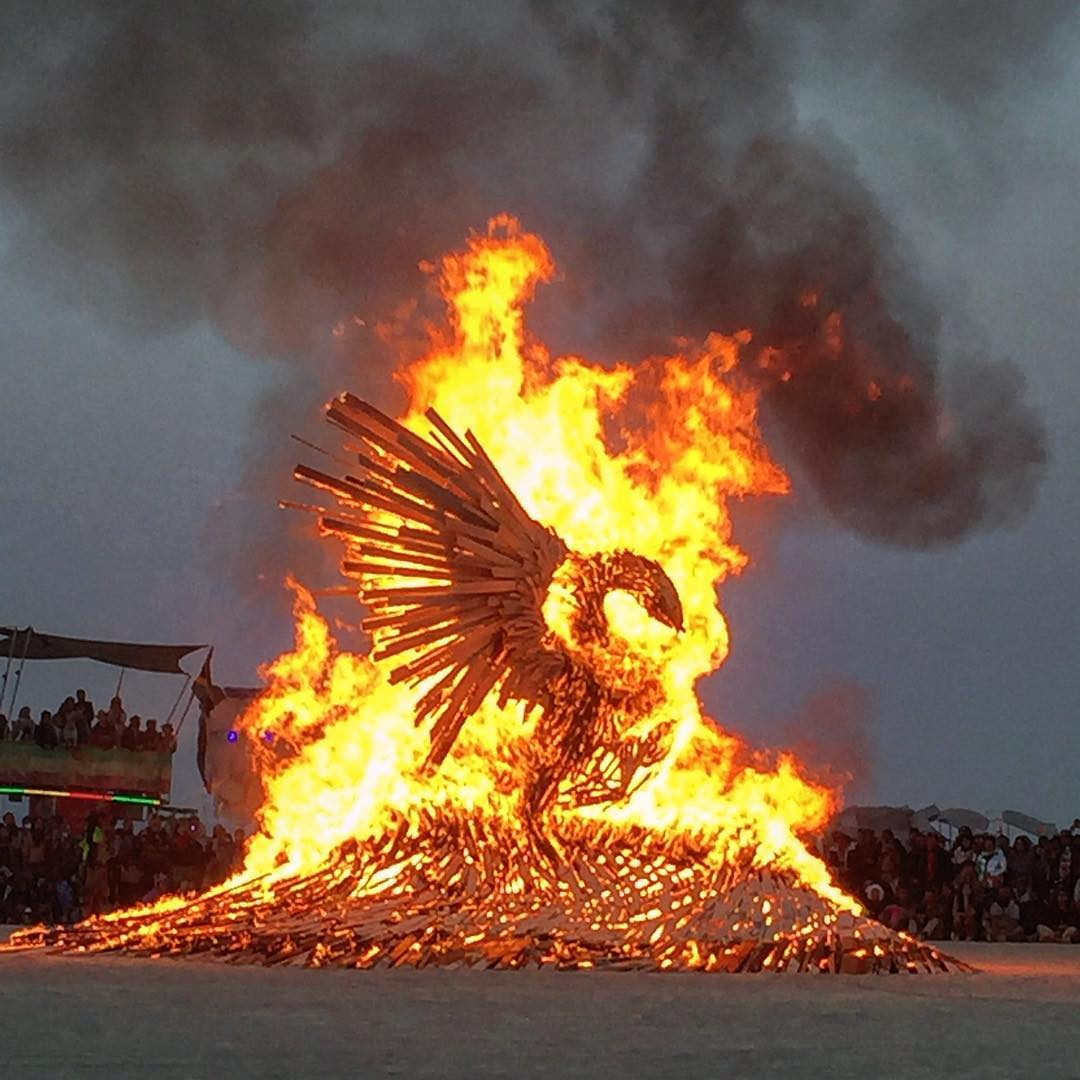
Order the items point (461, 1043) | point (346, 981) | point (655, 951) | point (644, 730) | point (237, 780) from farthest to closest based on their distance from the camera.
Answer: point (237, 780) → point (644, 730) → point (655, 951) → point (346, 981) → point (461, 1043)

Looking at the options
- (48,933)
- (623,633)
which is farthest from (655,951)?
(48,933)

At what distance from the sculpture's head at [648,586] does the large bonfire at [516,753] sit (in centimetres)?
6

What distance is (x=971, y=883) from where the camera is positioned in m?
18.3

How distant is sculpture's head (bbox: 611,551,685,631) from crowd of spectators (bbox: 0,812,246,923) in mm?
9024

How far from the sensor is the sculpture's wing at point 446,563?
35.3ft

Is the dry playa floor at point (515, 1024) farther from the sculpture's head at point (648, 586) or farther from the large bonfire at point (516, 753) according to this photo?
the sculpture's head at point (648, 586)

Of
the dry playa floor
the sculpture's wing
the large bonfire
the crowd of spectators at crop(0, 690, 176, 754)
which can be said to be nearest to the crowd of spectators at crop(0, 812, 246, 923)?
the crowd of spectators at crop(0, 690, 176, 754)

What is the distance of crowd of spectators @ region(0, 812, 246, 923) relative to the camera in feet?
63.1

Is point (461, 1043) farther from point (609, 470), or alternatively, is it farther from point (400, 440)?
point (609, 470)

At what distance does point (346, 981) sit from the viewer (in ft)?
29.2

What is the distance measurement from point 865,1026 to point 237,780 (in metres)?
16.7

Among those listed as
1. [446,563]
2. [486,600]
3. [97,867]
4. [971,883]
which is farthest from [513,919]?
[97,867]

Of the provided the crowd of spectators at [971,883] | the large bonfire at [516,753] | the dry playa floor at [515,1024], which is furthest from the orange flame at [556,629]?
the crowd of spectators at [971,883]

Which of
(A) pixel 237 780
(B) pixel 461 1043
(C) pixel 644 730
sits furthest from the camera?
(A) pixel 237 780
